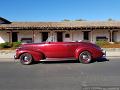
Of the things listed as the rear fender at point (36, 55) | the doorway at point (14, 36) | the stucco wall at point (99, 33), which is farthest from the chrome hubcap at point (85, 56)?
the doorway at point (14, 36)

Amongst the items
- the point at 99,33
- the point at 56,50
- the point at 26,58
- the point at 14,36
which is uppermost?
the point at 99,33

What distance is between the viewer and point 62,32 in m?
38.0

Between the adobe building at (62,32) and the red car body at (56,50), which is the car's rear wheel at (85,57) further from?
the adobe building at (62,32)

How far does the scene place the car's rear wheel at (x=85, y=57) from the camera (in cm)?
1595

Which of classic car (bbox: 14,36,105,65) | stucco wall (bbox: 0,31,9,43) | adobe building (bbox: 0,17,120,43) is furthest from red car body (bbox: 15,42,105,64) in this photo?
stucco wall (bbox: 0,31,9,43)

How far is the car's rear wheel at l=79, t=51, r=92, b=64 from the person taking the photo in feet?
52.3

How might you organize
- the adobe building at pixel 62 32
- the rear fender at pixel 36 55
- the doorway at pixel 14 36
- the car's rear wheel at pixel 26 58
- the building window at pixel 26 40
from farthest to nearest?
the doorway at pixel 14 36
the building window at pixel 26 40
the adobe building at pixel 62 32
the car's rear wheel at pixel 26 58
the rear fender at pixel 36 55

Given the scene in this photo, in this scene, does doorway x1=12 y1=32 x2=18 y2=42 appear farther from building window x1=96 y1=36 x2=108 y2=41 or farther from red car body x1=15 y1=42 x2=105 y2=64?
red car body x1=15 y1=42 x2=105 y2=64

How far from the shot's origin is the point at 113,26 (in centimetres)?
3650

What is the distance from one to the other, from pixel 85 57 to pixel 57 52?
5.12ft

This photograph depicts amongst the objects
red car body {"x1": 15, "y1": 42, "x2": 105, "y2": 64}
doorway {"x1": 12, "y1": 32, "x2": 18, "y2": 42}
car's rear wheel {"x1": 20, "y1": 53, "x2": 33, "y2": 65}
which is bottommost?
car's rear wheel {"x1": 20, "y1": 53, "x2": 33, "y2": 65}

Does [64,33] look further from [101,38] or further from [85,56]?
[85,56]

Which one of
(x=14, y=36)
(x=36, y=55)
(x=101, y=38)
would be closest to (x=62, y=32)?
(x=101, y=38)

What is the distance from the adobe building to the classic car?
20346 mm
